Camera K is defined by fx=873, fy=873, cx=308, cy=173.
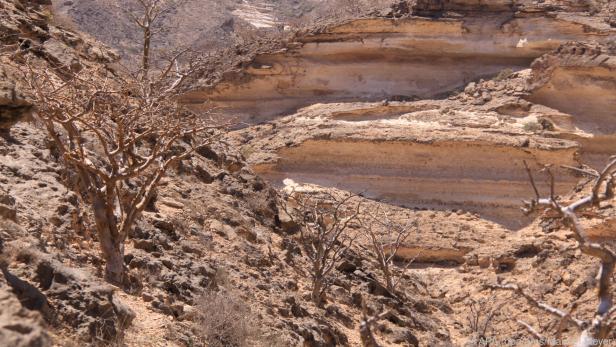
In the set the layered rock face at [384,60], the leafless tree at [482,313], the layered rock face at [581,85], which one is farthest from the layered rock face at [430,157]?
the leafless tree at [482,313]

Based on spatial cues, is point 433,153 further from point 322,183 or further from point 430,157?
point 322,183

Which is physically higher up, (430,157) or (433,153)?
(433,153)

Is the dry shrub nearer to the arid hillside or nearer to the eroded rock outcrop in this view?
the arid hillside

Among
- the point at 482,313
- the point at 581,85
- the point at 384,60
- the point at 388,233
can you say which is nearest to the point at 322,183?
the point at 388,233

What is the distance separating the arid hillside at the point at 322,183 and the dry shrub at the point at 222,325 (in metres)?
0.03

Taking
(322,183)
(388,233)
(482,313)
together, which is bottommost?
(482,313)

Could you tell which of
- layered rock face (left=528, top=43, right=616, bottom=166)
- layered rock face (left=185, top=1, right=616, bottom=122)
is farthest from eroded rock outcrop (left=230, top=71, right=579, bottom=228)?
layered rock face (left=185, top=1, right=616, bottom=122)

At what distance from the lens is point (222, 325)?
340 inches

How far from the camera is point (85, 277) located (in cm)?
742

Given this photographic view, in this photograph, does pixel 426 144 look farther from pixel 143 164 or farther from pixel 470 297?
pixel 143 164

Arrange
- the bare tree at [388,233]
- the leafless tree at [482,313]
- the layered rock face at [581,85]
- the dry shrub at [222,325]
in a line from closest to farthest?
1. the dry shrub at [222,325]
2. the leafless tree at [482,313]
3. the bare tree at [388,233]
4. the layered rock face at [581,85]

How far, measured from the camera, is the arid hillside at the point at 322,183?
827cm

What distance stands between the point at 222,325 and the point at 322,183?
47.3 feet

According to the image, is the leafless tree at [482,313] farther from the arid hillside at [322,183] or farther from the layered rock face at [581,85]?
the layered rock face at [581,85]
